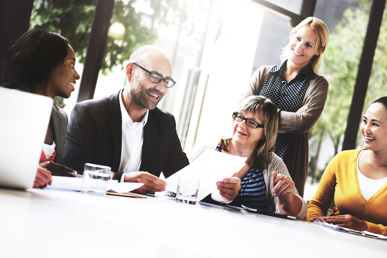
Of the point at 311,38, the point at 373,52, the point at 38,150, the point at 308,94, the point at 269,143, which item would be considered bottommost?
the point at 38,150

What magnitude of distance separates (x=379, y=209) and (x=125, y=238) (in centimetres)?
206

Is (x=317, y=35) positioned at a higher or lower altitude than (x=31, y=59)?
higher

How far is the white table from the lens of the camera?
2.31ft

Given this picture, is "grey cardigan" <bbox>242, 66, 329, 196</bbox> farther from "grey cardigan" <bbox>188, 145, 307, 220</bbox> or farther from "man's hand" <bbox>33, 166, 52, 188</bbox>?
"man's hand" <bbox>33, 166, 52, 188</bbox>

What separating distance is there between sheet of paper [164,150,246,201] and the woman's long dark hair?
0.82 metres

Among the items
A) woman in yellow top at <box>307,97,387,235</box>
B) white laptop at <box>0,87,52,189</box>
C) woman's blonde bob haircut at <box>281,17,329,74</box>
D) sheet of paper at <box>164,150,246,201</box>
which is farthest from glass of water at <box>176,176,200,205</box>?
woman's blonde bob haircut at <box>281,17,329,74</box>

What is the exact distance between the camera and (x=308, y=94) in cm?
327

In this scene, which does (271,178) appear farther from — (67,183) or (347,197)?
(67,183)

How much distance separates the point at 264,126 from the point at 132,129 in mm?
770

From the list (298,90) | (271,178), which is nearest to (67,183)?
(271,178)

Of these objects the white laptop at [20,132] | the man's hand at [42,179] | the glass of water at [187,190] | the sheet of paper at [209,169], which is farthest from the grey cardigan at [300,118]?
the white laptop at [20,132]

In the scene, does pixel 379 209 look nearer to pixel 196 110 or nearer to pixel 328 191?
pixel 328 191

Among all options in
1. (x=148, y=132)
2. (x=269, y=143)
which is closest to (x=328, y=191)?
(x=269, y=143)

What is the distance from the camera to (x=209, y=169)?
1.91 meters
